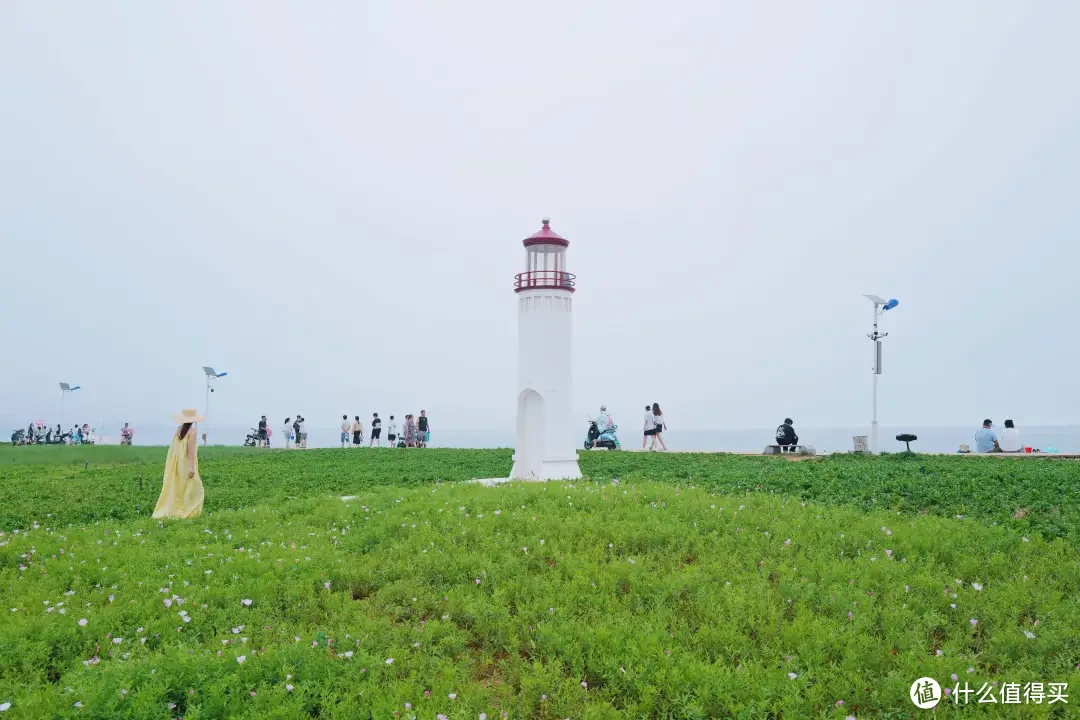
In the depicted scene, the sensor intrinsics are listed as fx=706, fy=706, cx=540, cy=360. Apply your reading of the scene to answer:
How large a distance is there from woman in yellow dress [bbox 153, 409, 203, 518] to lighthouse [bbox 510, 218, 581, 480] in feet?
27.5

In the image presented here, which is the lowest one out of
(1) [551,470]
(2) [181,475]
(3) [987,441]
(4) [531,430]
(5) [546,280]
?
(1) [551,470]

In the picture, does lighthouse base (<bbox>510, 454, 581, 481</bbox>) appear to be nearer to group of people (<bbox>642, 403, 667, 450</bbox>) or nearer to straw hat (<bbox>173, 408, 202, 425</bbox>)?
straw hat (<bbox>173, 408, 202, 425</bbox>)

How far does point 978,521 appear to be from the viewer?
11.5 meters

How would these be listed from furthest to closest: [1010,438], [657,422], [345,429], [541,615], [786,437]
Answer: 1. [345,429]
2. [657,422]
3. [786,437]
4. [1010,438]
5. [541,615]

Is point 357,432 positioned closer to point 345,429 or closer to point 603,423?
point 345,429

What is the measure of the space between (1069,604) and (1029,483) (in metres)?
7.95

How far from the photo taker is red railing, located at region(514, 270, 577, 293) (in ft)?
63.3

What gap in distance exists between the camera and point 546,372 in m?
19.2

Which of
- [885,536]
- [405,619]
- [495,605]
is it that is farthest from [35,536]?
[885,536]

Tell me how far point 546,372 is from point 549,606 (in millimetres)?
11394

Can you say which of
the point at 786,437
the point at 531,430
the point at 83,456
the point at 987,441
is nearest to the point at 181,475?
the point at 531,430

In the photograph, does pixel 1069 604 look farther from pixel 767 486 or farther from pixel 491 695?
pixel 767 486

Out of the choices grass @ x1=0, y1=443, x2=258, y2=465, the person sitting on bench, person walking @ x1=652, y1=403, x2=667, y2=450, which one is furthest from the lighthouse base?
grass @ x1=0, y1=443, x2=258, y2=465

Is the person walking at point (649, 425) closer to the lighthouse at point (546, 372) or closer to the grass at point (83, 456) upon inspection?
the lighthouse at point (546, 372)
